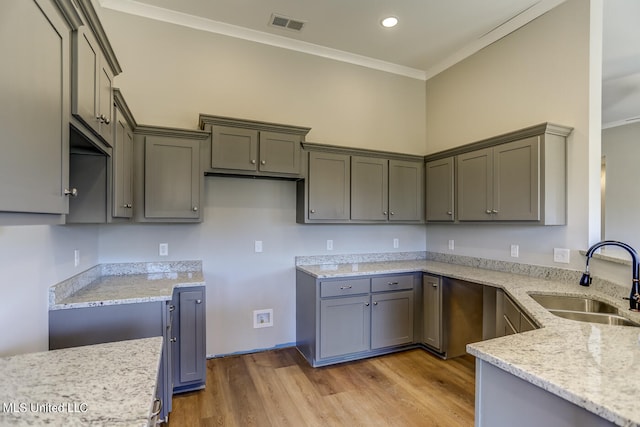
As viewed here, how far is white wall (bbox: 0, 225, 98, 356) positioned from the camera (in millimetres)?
1430

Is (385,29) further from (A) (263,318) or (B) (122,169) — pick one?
(A) (263,318)

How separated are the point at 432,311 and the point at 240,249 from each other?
206 centimetres

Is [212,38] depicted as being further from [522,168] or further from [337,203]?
[522,168]

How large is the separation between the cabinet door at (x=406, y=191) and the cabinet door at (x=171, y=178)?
2.07 metres

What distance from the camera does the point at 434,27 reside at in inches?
127

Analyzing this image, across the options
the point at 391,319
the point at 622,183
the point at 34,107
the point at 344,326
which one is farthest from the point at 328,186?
the point at 622,183

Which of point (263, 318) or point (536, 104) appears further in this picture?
point (263, 318)

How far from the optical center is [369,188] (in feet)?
11.6

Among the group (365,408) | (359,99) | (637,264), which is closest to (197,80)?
(359,99)

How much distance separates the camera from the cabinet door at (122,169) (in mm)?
2049

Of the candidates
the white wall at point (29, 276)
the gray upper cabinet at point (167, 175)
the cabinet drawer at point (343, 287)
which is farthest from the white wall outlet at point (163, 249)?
the cabinet drawer at point (343, 287)

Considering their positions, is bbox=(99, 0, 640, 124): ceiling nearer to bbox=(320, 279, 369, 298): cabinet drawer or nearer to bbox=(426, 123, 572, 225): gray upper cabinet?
bbox=(426, 123, 572, 225): gray upper cabinet

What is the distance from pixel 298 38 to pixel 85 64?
101 inches

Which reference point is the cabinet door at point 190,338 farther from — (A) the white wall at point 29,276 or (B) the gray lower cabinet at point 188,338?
(A) the white wall at point 29,276
